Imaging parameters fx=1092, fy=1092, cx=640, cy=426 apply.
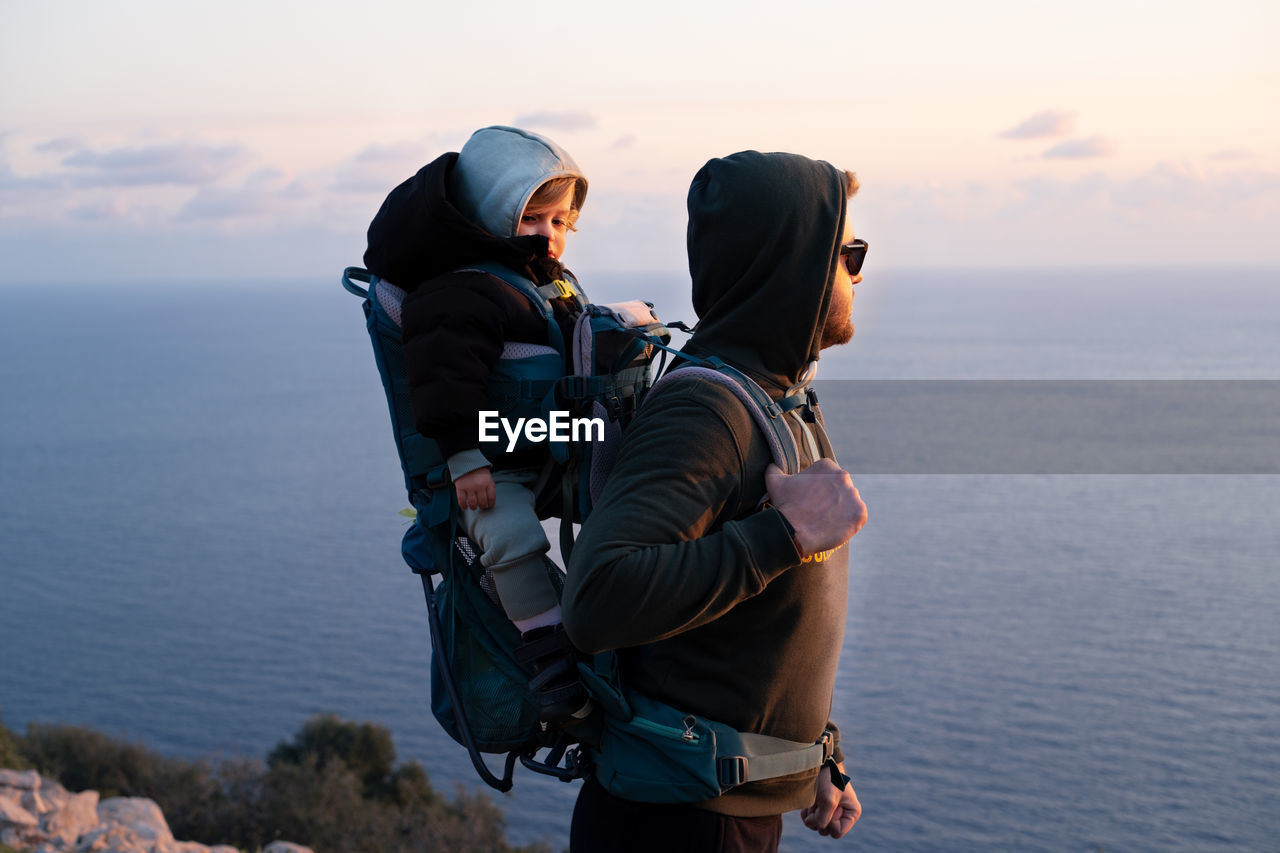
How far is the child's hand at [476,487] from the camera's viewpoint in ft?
9.30

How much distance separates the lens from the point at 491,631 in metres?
2.93

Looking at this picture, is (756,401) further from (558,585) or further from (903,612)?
(903,612)

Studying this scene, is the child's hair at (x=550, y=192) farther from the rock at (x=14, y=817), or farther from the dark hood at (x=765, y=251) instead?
the rock at (x=14, y=817)

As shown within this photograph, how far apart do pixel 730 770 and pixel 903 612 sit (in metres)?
83.3

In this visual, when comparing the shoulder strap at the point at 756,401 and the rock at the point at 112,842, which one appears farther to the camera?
the rock at the point at 112,842

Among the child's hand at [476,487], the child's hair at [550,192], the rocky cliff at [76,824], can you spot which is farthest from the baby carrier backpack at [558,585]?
the rocky cliff at [76,824]

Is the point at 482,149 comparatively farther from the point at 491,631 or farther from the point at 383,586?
the point at 383,586

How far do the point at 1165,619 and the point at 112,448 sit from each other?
400 ft

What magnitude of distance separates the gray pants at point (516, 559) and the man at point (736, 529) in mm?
389

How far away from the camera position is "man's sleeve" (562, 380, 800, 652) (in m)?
2.18

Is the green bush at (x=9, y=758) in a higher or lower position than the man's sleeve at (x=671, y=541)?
lower

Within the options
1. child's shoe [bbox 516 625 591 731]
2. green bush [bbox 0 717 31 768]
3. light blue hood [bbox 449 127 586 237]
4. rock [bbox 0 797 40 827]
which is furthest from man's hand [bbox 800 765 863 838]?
green bush [bbox 0 717 31 768]

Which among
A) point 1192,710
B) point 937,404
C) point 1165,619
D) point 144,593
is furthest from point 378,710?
point 937,404

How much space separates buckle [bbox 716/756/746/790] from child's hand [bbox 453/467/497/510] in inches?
35.6
